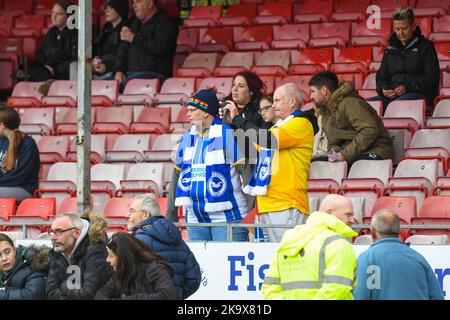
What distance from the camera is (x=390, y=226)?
907cm

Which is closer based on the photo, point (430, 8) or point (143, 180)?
point (143, 180)

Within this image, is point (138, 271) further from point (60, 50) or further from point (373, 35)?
point (60, 50)

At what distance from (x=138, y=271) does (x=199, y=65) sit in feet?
28.7

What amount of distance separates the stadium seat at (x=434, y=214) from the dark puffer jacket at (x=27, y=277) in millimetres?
3310

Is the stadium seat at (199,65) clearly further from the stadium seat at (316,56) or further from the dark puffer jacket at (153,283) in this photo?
the dark puffer jacket at (153,283)

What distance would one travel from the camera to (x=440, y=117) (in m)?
14.8

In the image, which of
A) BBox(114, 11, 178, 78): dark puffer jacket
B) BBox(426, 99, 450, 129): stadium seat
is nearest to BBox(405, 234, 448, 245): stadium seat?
BBox(426, 99, 450, 129): stadium seat

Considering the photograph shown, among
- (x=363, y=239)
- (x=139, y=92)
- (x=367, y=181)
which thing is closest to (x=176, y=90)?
(x=139, y=92)

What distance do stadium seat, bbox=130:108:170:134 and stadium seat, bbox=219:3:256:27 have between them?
279 cm

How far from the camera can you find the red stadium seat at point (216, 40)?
1836cm

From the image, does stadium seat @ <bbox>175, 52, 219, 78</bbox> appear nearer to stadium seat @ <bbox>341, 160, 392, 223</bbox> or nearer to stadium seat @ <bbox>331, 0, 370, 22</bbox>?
stadium seat @ <bbox>331, 0, 370, 22</bbox>

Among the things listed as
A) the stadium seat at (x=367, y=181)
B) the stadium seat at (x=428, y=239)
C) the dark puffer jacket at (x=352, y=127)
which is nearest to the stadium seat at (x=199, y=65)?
the dark puffer jacket at (x=352, y=127)
